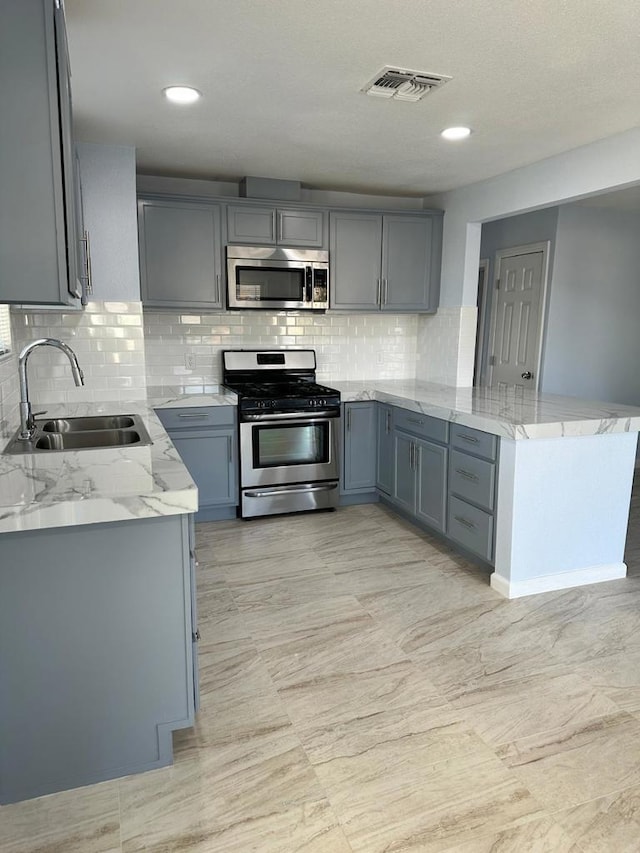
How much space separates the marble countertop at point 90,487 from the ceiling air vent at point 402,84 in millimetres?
1768

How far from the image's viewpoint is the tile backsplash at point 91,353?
350 cm

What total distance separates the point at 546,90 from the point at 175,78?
1.58 m

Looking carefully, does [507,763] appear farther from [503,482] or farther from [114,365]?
[114,365]

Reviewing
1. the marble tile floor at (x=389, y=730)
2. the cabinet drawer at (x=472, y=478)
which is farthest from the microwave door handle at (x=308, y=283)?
the marble tile floor at (x=389, y=730)

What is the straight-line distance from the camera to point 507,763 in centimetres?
188

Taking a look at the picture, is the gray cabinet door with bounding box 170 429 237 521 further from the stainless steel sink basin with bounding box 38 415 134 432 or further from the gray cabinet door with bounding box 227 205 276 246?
the gray cabinet door with bounding box 227 205 276 246

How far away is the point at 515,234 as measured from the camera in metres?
5.53

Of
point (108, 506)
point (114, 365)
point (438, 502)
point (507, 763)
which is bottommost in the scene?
point (507, 763)

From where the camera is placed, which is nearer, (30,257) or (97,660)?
(30,257)

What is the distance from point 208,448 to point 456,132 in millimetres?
2418

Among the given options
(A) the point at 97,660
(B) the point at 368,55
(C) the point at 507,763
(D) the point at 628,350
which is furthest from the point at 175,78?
(D) the point at 628,350

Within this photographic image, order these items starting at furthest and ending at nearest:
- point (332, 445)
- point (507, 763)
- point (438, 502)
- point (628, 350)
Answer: point (628, 350) < point (332, 445) < point (438, 502) < point (507, 763)

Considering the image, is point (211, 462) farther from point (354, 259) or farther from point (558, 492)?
point (558, 492)

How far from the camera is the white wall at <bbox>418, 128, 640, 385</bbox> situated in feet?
10.2
